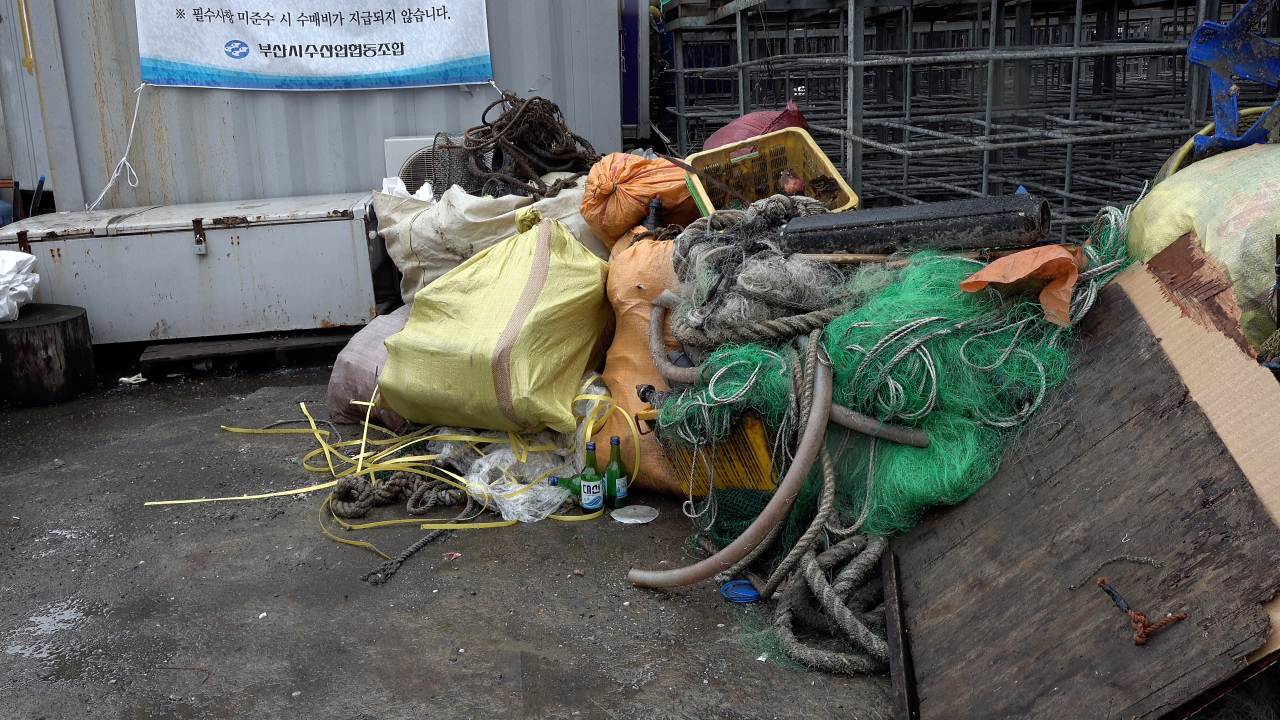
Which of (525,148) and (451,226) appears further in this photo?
(525,148)

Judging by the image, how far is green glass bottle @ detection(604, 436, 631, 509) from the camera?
151 inches

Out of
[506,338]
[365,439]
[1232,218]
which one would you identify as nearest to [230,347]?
[365,439]

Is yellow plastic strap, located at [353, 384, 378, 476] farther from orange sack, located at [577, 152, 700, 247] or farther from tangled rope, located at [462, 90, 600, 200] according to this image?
tangled rope, located at [462, 90, 600, 200]

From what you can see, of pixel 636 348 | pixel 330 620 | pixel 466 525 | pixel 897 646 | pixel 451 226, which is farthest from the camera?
pixel 451 226

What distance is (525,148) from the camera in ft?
19.8

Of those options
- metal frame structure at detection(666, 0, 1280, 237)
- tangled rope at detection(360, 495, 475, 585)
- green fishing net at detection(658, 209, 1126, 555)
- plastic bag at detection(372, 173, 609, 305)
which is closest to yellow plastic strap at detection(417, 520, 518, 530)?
tangled rope at detection(360, 495, 475, 585)

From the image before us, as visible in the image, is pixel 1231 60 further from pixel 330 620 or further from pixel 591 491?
pixel 330 620

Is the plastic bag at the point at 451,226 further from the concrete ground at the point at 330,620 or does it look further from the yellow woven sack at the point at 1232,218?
the yellow woven sack at the point at 1232,218

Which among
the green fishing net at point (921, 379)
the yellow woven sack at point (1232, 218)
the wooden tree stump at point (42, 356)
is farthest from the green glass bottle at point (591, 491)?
the wooden tree stump at point (42, 356)

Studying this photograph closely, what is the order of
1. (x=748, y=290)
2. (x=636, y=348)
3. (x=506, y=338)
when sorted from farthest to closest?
(x=636, y=348) < (x=506, y=338) < (x=748, y=290)

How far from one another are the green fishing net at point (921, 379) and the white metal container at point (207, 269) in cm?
332

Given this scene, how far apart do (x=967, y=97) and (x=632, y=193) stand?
209 inches

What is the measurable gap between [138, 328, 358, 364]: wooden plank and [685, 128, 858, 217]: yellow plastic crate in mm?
2721

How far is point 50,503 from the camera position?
4.10m
